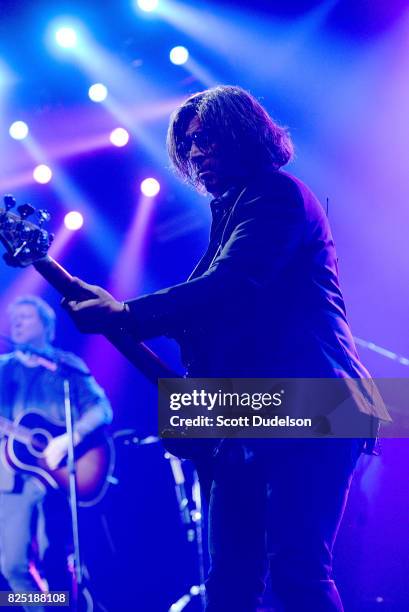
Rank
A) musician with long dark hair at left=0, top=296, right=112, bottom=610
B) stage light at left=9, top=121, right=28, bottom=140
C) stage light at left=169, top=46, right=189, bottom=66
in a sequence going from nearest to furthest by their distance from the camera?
musician with long dark hair at left=0, top=296, right=112, bottom=610
stage light at left=169, top=46, right=189, bottom=66
stage light at left=9, top=121, right=28, bottom=140

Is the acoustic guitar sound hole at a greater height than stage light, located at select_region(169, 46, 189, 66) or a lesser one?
lesser

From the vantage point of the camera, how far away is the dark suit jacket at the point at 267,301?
1931 millimetres

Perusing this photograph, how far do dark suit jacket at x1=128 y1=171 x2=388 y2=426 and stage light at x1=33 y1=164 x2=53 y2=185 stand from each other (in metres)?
1.46

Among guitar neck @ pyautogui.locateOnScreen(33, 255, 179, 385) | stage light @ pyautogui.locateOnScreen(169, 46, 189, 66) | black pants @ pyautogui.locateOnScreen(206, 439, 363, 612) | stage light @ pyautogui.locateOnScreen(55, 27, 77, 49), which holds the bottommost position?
black pants @ pyautogui.locateOnScreen(206, 439, 363, 612)

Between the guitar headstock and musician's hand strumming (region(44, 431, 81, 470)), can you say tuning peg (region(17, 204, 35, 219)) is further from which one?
musician's hand strumming (region(44, 431, 81, 470))

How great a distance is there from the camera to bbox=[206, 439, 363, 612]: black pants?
1768 mm

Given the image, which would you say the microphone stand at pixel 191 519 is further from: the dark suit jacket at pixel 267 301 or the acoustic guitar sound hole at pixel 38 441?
the dark suit jacket at pixel 267 301

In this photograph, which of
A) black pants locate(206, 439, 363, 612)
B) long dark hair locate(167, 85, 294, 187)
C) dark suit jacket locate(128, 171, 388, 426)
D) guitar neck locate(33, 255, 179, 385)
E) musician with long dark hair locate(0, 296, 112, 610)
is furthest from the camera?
musician with long dark hair locate(0, 296, 112, 610)

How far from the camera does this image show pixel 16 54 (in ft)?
11.0

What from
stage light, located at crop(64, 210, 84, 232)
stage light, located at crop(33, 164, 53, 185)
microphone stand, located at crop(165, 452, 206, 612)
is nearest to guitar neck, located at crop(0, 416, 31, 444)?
microphone stand, located at crop(165, 452, 206, 612)

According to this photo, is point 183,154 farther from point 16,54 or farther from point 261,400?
point 16,54

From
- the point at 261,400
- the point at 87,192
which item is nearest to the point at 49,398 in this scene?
the point at 87,192

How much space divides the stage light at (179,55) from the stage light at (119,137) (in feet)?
1.32

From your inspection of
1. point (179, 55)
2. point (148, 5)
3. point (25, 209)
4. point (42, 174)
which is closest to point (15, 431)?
point (42, 174)
